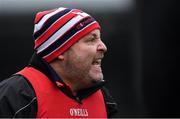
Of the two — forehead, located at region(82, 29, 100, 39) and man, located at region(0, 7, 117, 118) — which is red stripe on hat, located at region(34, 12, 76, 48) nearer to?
man, located at region(0, 7, 117, 118)

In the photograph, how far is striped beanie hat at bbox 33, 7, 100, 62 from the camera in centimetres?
413

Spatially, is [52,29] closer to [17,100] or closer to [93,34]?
[93,34]

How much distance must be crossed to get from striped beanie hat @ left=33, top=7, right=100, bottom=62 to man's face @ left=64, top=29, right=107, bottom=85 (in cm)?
3

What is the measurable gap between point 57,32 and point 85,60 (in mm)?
213

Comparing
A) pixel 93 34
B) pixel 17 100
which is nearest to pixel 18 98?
pixel 17 100

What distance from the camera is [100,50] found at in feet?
13.6

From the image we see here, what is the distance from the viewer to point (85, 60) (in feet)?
13.5

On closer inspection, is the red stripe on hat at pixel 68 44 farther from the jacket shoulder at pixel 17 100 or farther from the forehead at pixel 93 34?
the jacket shoulder at pixel 17 100

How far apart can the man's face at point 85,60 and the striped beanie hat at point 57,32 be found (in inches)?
1.3

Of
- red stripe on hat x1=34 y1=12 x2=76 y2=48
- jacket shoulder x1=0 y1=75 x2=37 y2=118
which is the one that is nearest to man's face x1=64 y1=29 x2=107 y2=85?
red stripe on hat x1=34 y1=12 x2=76 y2=48

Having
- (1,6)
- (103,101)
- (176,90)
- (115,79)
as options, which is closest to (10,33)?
(1,6)

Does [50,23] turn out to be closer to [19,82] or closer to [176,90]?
[19,82]

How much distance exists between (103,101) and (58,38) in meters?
0.49

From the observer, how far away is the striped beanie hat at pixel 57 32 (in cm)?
413
